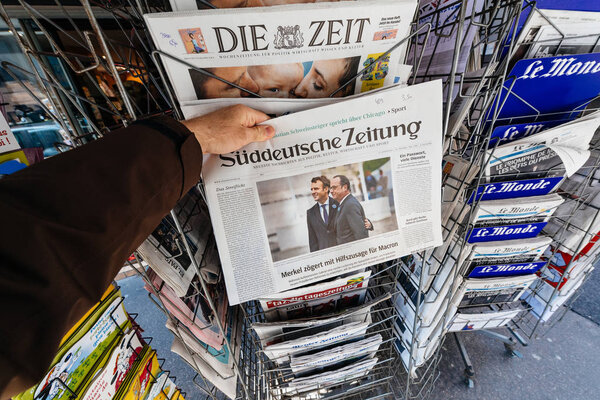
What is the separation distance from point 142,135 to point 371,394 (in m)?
1.10

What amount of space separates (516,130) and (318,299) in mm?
546

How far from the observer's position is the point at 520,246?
0.62 m

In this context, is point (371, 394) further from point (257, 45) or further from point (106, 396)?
point (257, 45)

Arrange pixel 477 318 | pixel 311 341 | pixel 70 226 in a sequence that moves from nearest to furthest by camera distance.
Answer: pixel 70 226 < pixel 311 341 < pixel 477 318

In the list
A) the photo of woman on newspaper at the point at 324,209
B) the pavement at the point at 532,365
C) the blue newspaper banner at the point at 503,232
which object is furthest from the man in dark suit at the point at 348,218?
Answer: the pavement at the point at 532,365

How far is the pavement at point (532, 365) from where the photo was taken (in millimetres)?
908

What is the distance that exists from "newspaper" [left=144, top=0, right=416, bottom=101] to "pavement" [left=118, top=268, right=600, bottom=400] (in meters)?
1.14

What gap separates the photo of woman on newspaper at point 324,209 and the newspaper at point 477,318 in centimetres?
57

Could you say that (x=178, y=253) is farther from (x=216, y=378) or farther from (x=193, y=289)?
(x=216, y=378)

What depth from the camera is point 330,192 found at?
44 centimetres

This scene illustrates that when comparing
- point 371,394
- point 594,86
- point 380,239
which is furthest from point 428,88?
point 371,394

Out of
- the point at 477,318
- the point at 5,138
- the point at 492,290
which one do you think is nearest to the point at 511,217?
the point at 492,290

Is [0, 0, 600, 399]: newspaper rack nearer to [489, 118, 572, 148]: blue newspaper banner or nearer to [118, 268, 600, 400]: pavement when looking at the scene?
[489, 118, 572, 148]: blue newspaper banner

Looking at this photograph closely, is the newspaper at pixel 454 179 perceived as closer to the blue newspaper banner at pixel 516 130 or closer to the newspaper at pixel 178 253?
the blue newspaper banner at pixel 516 130
